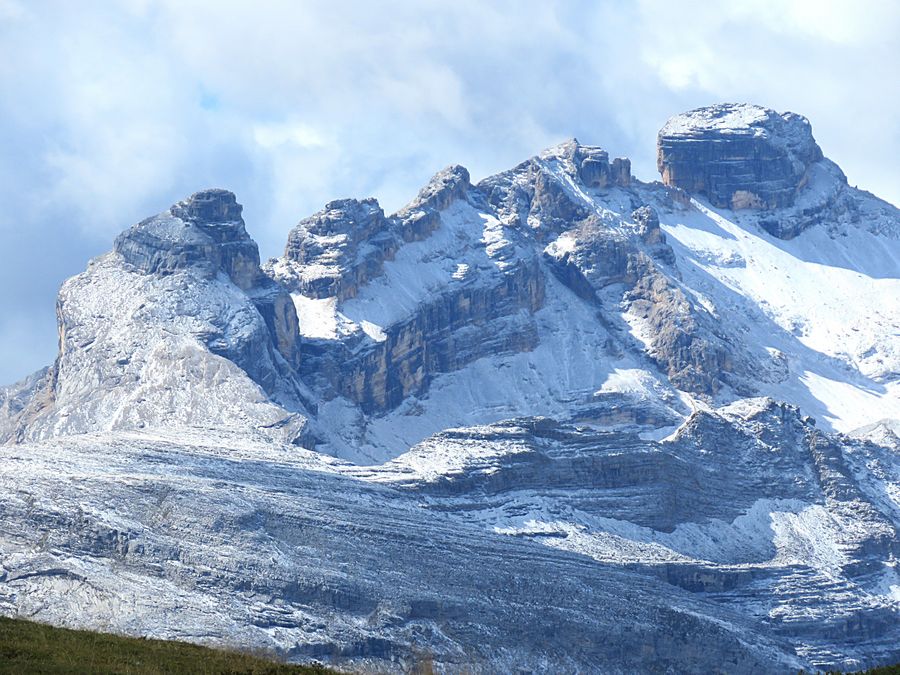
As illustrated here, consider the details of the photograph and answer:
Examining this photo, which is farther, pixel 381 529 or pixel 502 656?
pixel 381 529

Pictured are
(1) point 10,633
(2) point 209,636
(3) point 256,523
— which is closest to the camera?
(1) point 10,633

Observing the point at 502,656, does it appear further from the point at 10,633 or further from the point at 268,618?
the point at 10,633

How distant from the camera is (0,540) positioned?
175625mm

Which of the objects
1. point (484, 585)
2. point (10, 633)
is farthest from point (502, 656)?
point (10, 633)

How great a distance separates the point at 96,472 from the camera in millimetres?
194250

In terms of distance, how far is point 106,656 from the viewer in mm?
62625

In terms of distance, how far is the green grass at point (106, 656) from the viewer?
61000mm

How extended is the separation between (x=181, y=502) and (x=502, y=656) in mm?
28900

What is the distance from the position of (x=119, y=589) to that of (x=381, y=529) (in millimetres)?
29546

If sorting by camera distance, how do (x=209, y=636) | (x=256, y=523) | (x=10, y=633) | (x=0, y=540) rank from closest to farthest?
(x=10, y=633) → (x=209, y=636) → (x=0, y=540) → (x=256, y=523)

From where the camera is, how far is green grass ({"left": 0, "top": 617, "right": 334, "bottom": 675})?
2402 inches

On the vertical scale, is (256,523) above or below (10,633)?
above

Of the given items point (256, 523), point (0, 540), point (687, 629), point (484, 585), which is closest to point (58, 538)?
point (0, 540)

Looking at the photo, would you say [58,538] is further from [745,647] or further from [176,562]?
[745,647]
